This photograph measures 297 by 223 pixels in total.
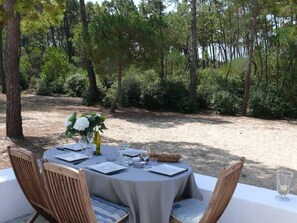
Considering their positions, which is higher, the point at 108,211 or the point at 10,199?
the point at 108,211

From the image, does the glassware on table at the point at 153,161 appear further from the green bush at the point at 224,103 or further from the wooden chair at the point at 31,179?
the green bush at the point at 224,103

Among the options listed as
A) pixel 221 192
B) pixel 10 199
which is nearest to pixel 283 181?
pixel 221 192

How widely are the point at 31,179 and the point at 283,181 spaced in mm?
1898

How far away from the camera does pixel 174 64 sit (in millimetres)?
15102

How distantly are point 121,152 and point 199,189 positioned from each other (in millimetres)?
760

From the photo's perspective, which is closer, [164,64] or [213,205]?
[213,205]

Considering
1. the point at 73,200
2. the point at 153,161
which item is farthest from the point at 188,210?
the point at 73,200

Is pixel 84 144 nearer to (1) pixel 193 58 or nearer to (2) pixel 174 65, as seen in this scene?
(1) pixel 193 58

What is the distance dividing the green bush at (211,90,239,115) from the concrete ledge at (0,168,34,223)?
9.21 m

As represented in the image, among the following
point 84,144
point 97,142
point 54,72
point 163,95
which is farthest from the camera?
point 54,72

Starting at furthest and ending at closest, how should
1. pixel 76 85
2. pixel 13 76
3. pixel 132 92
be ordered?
pixel 76 85
pixel 132 92
pixel 13 76

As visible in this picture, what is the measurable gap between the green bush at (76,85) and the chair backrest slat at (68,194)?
14489mm

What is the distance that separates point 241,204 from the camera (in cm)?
263

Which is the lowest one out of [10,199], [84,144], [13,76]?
[10,199]
